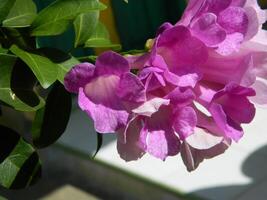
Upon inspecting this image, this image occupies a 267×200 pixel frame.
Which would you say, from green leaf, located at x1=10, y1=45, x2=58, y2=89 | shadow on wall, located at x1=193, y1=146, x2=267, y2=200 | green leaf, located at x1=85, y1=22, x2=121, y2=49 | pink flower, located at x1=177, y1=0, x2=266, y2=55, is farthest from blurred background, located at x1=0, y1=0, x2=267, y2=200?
pink flower, located at x1=177, y1=0, x2=266, y2=55

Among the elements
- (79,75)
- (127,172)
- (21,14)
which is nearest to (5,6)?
(21,14)

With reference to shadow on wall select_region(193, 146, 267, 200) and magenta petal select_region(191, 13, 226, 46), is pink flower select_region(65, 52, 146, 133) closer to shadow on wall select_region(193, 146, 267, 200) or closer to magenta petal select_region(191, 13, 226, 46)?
magenta petal select_region(191, 13, 226, 46)

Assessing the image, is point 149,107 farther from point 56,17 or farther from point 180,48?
point 56,17

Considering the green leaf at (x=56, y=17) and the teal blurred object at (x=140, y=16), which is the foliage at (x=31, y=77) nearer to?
the green leaf at (x=56, y=17)

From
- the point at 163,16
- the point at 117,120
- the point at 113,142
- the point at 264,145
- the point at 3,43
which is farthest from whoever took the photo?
the point at 163,16

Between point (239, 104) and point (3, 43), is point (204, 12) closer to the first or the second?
point (239, 104)

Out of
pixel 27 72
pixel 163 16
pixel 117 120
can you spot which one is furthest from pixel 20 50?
pixel 163 16

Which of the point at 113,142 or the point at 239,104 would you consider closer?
the point at 239,104
